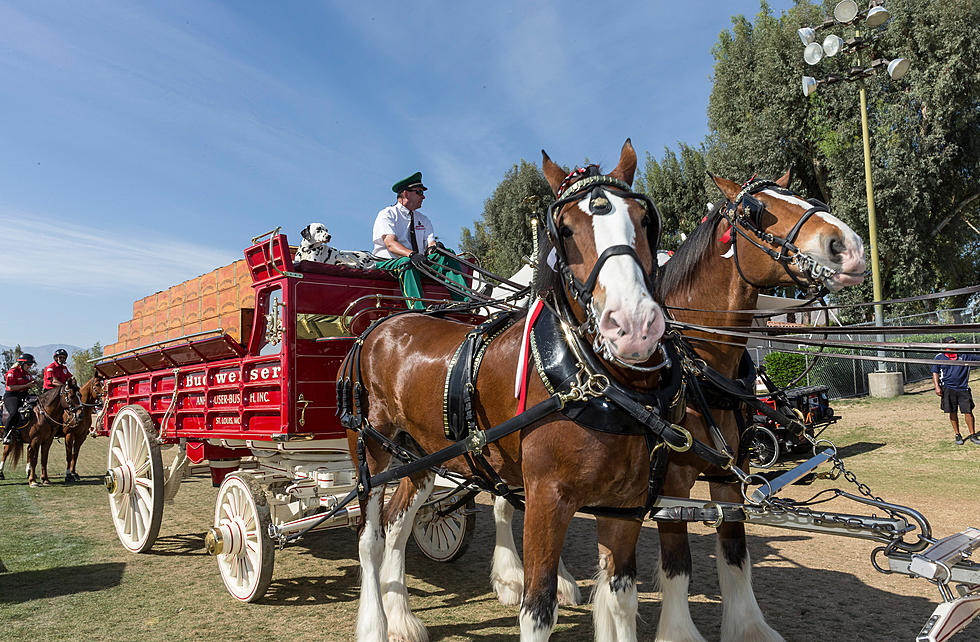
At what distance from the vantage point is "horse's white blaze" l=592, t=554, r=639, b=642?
111 inches

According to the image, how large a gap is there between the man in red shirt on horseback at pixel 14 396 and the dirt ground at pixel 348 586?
4.75 meters

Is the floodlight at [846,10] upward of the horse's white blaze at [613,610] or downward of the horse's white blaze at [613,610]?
upward

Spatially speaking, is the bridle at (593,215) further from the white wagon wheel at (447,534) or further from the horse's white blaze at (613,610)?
the white wagon wheel at (447,534)

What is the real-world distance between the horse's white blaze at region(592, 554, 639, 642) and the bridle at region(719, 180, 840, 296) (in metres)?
1.78

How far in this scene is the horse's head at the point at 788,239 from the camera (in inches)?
126

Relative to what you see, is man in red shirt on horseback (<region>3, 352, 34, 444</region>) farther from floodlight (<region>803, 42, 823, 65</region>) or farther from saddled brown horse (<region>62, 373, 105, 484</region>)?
floodlight (<region>803, 42, 823, 65</region>)

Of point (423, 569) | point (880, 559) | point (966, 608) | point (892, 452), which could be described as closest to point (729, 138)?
point (892, 452)

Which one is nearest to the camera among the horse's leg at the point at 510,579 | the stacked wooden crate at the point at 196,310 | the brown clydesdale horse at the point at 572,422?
the brown clydesdale horse at the point at 572,422

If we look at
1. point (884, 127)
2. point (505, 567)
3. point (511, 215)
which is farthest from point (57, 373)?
point (884, 127)

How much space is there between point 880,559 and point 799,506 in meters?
3.40

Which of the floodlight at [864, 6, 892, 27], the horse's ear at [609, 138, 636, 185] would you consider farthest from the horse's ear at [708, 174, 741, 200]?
the floodlight at [864, 6, 892, 27]

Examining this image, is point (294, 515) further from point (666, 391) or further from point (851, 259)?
point (851, 259)

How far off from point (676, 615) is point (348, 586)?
2.80m

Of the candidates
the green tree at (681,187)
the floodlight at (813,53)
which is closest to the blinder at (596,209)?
the floodlight at (813,53)
